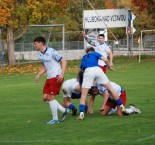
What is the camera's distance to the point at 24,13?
48500 millimetres

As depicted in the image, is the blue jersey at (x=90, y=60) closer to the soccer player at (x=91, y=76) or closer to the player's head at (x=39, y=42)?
the soccer player at (x=91, y=76)

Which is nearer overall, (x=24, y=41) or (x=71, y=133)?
(x=71, y=133)

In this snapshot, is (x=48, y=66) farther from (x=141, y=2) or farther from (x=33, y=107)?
(x=141, y=2)

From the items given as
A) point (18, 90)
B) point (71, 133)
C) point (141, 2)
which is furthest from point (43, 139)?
point (141, 2)

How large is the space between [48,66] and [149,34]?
206 feet

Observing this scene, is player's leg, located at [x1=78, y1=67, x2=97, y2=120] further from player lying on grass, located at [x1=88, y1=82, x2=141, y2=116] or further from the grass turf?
player lying on grass, located at [x1=88, y1=82, x2=141, y2=116]

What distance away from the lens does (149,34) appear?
3044 inches

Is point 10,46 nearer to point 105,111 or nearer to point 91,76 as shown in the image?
point 105,111

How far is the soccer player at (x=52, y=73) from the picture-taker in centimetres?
1527

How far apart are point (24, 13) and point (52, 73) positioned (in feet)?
110

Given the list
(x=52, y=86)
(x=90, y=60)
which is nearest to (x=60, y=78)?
(x=52, y=86)

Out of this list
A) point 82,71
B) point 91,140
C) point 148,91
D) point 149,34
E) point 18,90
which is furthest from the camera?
point 149,34

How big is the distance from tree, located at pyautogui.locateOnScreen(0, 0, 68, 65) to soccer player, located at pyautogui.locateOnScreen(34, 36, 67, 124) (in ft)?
102

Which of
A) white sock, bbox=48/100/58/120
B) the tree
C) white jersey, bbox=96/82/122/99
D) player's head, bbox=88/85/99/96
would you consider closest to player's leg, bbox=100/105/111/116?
white jersey, bbox=96/82/122/99
